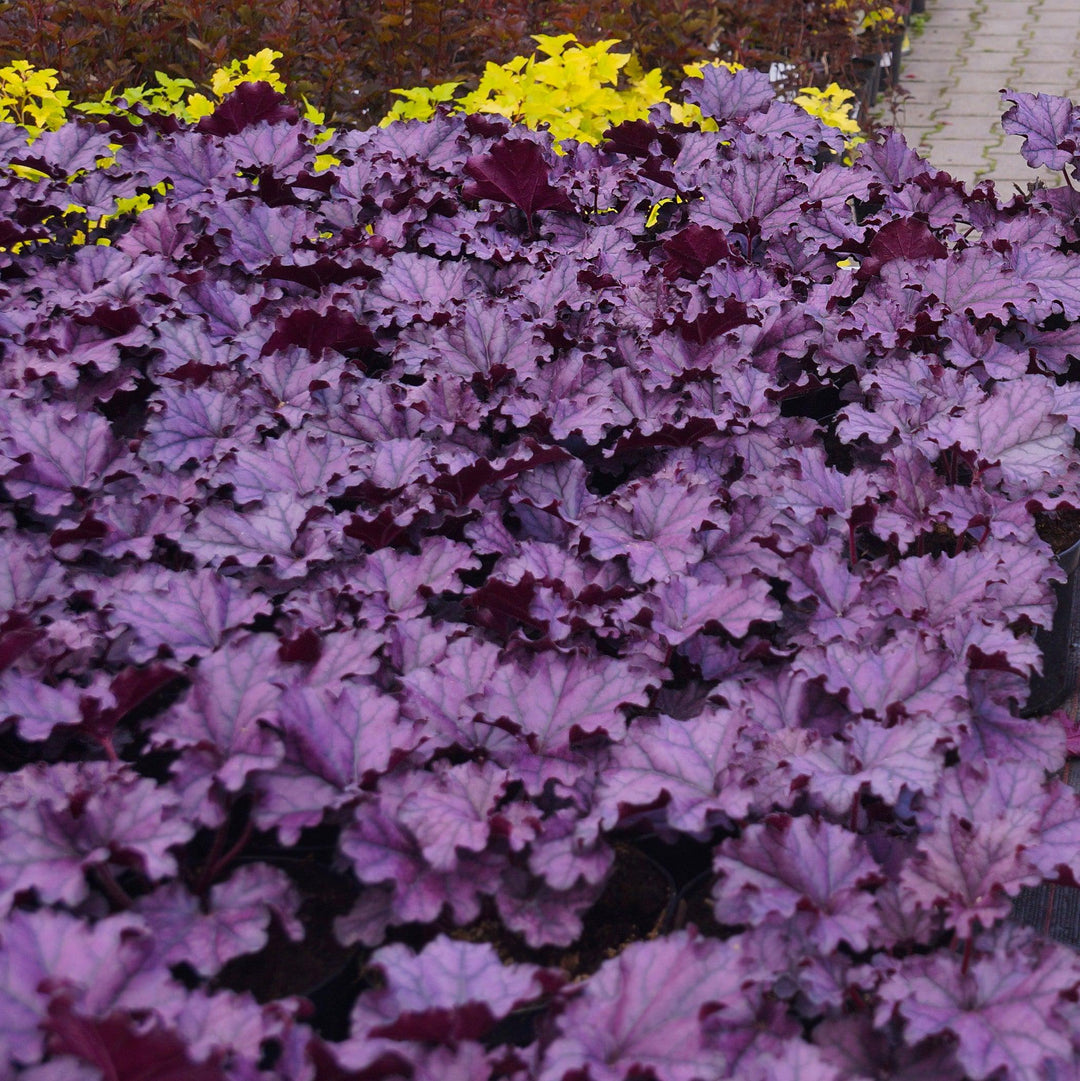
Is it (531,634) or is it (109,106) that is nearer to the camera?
(531,634)

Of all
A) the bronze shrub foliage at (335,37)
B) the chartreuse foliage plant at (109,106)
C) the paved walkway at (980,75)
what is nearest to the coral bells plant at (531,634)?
the chartreuse foliage plant at (109,106)

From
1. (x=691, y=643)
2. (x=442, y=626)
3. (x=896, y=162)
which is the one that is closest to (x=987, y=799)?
(x=691, y=643)

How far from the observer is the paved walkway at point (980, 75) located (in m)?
8.19

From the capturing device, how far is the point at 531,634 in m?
2.09

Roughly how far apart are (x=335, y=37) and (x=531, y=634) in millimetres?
4005

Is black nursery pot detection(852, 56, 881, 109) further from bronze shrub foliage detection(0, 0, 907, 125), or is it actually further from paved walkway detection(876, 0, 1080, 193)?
bronze shrub foliage detection(0, 0, 907, 125)

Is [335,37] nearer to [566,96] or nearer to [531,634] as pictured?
[566,96]

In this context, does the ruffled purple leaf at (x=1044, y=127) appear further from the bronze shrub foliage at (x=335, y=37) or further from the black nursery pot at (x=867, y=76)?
the black nursery pot at (x=867, y=76)

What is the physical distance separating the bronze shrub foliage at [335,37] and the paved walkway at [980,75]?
102 inches

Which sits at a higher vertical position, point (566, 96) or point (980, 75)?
point (566, 96)

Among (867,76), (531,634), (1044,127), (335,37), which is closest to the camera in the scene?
(531,634)

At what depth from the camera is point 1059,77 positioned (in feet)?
31.1

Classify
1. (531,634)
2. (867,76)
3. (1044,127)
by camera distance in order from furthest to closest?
(867,76) < (1044,127) < (531,634)

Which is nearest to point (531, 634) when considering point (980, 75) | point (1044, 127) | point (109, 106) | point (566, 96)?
point (1044, 127)
